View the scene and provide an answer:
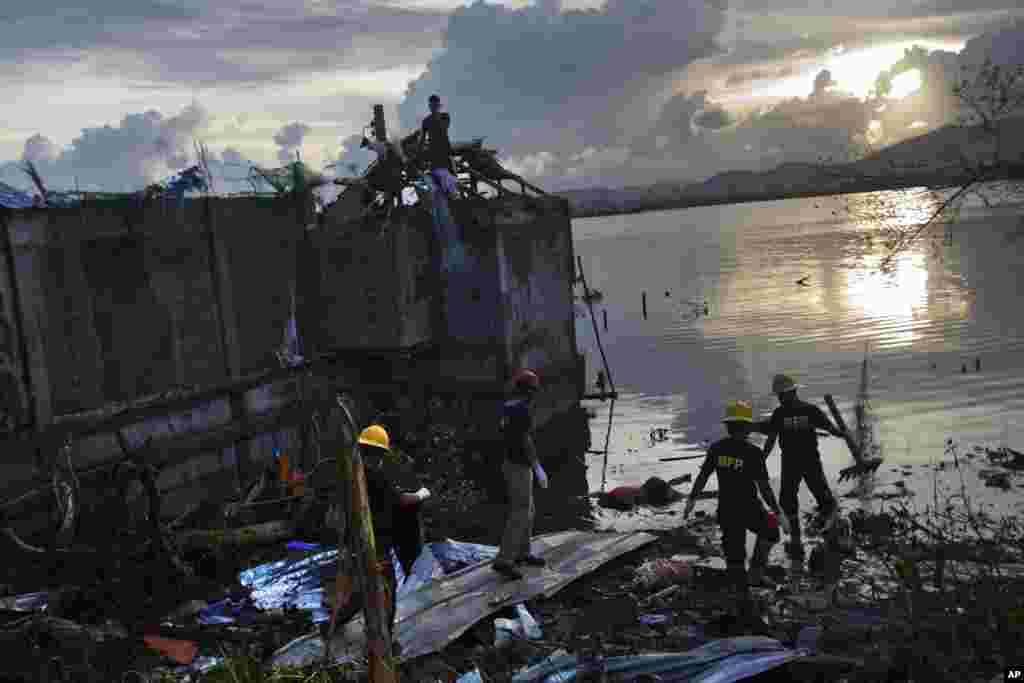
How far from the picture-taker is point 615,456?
14938 mm

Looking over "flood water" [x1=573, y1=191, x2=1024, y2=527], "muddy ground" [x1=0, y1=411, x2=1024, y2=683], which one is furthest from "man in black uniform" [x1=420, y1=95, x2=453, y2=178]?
"muddy ground" [x1=0, y1=411, x2=1024, y2=683]

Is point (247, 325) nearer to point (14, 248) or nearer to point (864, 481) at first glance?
point (14, 248)

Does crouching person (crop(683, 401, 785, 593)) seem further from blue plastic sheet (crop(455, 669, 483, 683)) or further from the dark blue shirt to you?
blue plastic sheet (crop(455, 669, 483, 683))

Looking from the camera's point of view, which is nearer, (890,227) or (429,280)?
(890,227)

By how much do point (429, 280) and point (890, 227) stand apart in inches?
303

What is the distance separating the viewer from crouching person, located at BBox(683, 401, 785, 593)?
7469 mm

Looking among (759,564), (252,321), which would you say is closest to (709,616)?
(759,564)

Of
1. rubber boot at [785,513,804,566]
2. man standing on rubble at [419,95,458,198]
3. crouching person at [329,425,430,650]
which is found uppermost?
man standing on rubble at [419,95,458,198]

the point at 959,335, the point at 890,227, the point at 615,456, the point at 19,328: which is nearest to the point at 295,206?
the point at 19,328

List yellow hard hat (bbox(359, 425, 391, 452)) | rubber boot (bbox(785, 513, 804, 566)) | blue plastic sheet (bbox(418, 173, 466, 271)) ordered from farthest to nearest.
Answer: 1. blue plastic sheet (bbox(418, 173, 466, 271))
2. rubber boot (bbox(785, 513, 804, 566))
3. yellow hard hat (bbox(359, 425, 391, 452))

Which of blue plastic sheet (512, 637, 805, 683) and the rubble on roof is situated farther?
the rubble on roof

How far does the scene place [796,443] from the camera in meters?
8.58

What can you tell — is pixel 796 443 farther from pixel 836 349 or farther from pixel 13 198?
pixel 836 349

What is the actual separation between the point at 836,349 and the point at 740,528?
1789 centimetres
